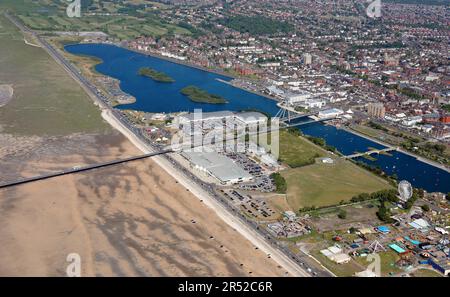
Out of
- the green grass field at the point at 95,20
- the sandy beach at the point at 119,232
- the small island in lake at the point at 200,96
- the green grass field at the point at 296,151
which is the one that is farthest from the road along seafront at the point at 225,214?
the green grass field at the point at 95,20

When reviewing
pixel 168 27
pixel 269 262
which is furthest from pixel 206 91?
pixel 168 27

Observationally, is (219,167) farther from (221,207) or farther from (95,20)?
(95,20)

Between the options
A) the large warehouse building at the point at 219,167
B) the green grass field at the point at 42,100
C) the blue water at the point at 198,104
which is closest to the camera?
the large warehouse building at the point at 219,167

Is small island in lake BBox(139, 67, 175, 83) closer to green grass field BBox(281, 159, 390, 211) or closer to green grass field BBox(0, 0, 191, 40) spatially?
green grass field BBox(0, 0, 191, 40)

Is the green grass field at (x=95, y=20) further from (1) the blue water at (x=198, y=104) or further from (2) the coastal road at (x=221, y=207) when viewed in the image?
(2) the coastal road at (x=221, y=207)

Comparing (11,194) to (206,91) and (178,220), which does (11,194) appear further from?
(206,91)

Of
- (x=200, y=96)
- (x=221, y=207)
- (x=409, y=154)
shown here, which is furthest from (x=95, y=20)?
(x=221, y=207)

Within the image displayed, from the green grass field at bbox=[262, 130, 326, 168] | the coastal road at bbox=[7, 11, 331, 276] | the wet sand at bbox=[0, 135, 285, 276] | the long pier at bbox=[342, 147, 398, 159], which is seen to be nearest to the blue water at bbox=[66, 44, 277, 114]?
the coastal road at bbox=[7, 11, 331, 276]

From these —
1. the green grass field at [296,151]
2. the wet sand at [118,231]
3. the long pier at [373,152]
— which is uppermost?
the green grass field at [296,151]
